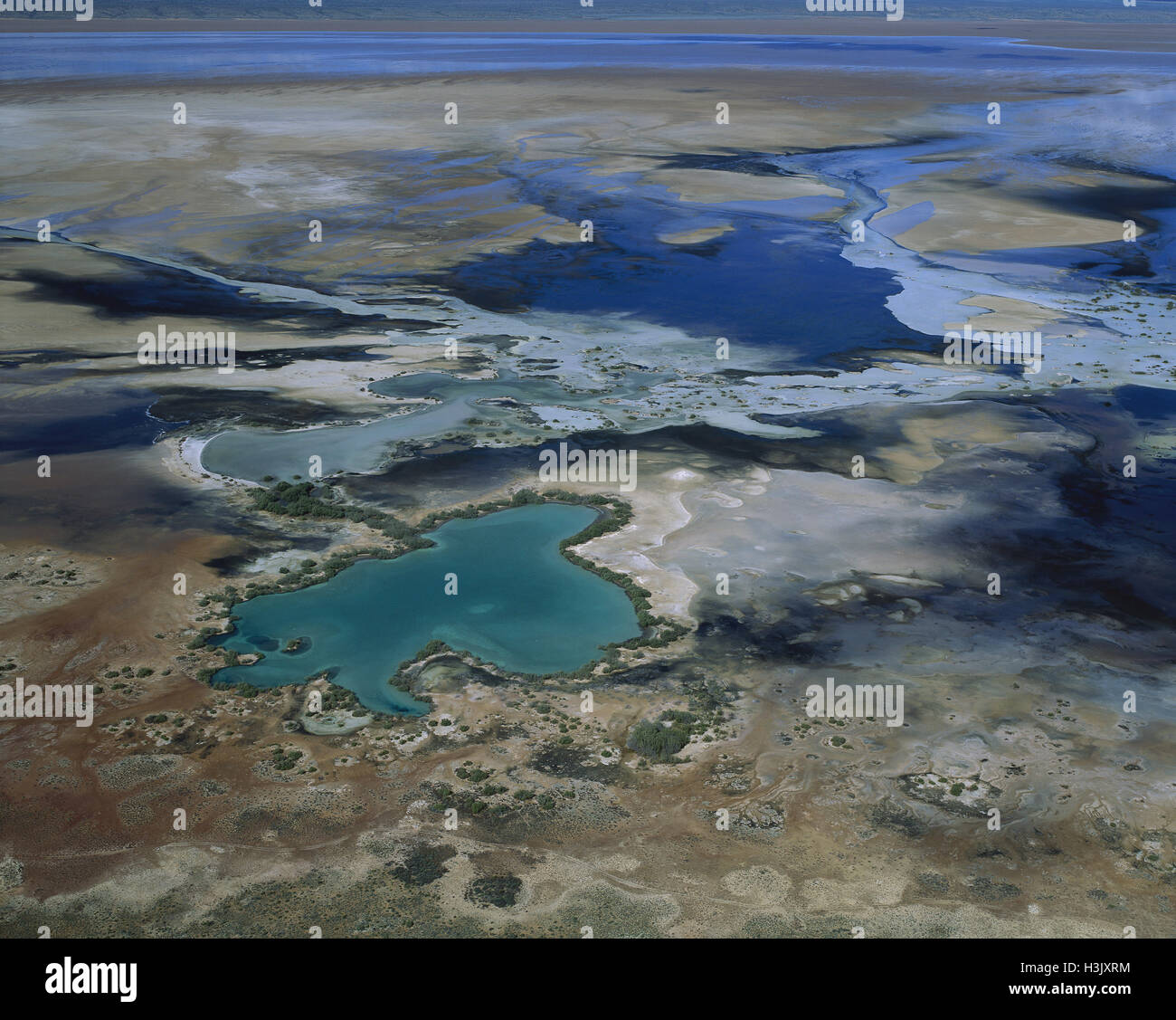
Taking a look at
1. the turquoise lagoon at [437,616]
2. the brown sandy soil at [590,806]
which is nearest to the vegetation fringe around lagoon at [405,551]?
the turquoise lagoon at [437,616]

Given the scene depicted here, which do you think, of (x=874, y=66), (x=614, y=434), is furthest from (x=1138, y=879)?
(x=874, y=66)

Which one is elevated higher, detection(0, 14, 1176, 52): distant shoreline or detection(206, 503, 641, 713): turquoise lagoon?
detection(0, 14, 1176, 52): distant shoreline

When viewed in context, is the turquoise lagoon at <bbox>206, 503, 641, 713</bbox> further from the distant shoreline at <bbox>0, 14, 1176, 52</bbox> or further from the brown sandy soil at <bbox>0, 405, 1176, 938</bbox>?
the distant shoreline at <bbox>0, 14, 1176, 52</bbox>

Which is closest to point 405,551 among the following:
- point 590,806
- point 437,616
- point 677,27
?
point 437,616

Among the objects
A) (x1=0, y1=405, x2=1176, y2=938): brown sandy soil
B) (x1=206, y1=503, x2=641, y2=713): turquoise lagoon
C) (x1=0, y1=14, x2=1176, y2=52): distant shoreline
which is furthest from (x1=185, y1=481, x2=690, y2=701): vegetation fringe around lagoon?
(x1=0, y1=14, x2=1176, y2=52): distant shoreline

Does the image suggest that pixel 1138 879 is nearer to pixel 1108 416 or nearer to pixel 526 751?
pixel 526 751
